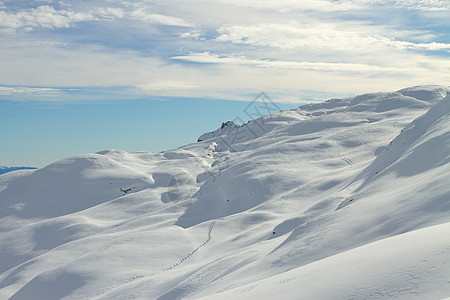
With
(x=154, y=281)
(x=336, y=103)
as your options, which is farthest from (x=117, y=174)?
(x=336, y=103)

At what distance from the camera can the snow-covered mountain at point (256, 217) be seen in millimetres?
7492

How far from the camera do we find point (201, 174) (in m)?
40.8

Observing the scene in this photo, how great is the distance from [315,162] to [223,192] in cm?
867

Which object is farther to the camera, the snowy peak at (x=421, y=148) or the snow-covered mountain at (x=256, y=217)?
the snowy peak at (x=421, y=148)

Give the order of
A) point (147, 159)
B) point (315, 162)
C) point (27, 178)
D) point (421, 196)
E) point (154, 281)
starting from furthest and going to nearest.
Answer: point (147, 159)
point (27, 178)
point (315, 162)
point (154, 281)
point (421, 196)

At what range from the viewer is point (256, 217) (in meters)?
24.6

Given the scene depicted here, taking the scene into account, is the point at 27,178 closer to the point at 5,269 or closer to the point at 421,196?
the point at 5,269

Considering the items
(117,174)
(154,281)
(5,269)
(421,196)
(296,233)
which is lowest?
(5,269)

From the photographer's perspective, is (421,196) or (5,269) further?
(5,269)

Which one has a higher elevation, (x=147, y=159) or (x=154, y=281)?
(x=154, y=281)

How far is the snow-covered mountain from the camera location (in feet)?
24.6

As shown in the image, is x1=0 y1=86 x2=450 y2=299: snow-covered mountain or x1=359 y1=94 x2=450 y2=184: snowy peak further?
x1=359 y1=94 x2=450 y2=184: snowy peak

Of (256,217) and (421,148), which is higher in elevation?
(421,148)

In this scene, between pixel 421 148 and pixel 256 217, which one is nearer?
pixel 421 148
